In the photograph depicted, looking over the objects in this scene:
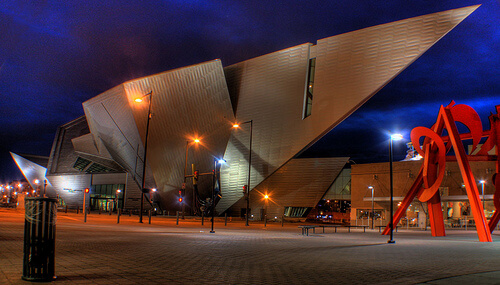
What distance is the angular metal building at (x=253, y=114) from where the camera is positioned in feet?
92.5

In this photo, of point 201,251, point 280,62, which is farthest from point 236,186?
point 201,251

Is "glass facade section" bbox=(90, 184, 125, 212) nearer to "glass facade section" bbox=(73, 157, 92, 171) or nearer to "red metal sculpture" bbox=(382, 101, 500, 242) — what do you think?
"glass facade section" bbox=(73, 157, 92, 171)

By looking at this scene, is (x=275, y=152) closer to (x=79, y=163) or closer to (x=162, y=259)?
(x=162, y=259)

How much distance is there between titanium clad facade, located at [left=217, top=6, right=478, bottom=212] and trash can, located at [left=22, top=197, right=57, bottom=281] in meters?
24.2

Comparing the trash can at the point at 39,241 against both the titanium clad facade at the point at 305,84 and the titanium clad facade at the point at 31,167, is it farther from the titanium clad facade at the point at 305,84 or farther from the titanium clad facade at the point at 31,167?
the titanium clad facade at the point at 31,167

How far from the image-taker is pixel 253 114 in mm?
36781

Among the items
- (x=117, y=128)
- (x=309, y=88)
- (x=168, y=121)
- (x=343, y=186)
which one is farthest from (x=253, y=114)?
(x=343, y=186)

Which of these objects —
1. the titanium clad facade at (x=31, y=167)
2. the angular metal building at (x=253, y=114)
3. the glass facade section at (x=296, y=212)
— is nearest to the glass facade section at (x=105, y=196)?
the angular metal building at (x=253, y=114)

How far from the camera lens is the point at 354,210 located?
4588 cm

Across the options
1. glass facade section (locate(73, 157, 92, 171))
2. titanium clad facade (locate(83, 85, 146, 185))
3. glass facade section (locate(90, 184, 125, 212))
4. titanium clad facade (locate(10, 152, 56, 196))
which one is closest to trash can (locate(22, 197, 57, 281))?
titanium clad facade (locate(83, 85, 146, 185))

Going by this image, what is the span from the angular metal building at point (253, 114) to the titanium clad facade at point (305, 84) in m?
0.07

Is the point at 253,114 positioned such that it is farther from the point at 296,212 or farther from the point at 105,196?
the point at 105,196

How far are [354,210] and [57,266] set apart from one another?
4185 centimetres

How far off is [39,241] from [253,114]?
102ft
